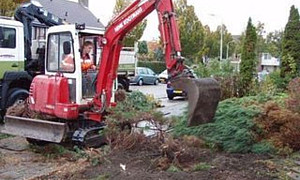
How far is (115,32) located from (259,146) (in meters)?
4.02

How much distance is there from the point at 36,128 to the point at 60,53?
184cm

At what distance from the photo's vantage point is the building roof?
1543 inches

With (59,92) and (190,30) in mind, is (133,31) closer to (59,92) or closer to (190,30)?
(190,30)

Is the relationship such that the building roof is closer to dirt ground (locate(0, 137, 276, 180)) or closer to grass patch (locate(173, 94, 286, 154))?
grass patch (locate(173, 94, 286, 154))

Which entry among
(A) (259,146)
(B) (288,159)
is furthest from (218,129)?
(B) (288,159)

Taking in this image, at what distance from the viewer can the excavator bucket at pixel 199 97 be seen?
22.3 feet

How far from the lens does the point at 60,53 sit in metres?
10.4

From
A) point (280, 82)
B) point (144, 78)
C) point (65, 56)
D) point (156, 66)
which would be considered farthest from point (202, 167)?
point (156, 66)

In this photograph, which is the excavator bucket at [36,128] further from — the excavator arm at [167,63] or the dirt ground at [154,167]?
the excavator arm at [167,63]

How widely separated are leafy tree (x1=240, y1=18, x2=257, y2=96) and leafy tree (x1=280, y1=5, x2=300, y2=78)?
49.9 inches

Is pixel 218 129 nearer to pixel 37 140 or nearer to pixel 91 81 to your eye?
pixel 91 81

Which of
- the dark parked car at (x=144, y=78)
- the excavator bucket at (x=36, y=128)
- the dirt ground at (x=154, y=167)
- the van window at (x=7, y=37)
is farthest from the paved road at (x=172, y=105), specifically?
the dark parked car at (x=144, y=78)

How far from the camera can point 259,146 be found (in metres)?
7.82

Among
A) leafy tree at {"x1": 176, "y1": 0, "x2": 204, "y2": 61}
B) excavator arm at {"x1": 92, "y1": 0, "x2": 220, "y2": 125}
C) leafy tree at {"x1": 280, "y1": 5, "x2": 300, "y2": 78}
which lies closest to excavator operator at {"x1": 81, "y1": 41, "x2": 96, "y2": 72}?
excavator arm at {"x1": 92, "y1": 0, "x2": 220, "y2": 125}
